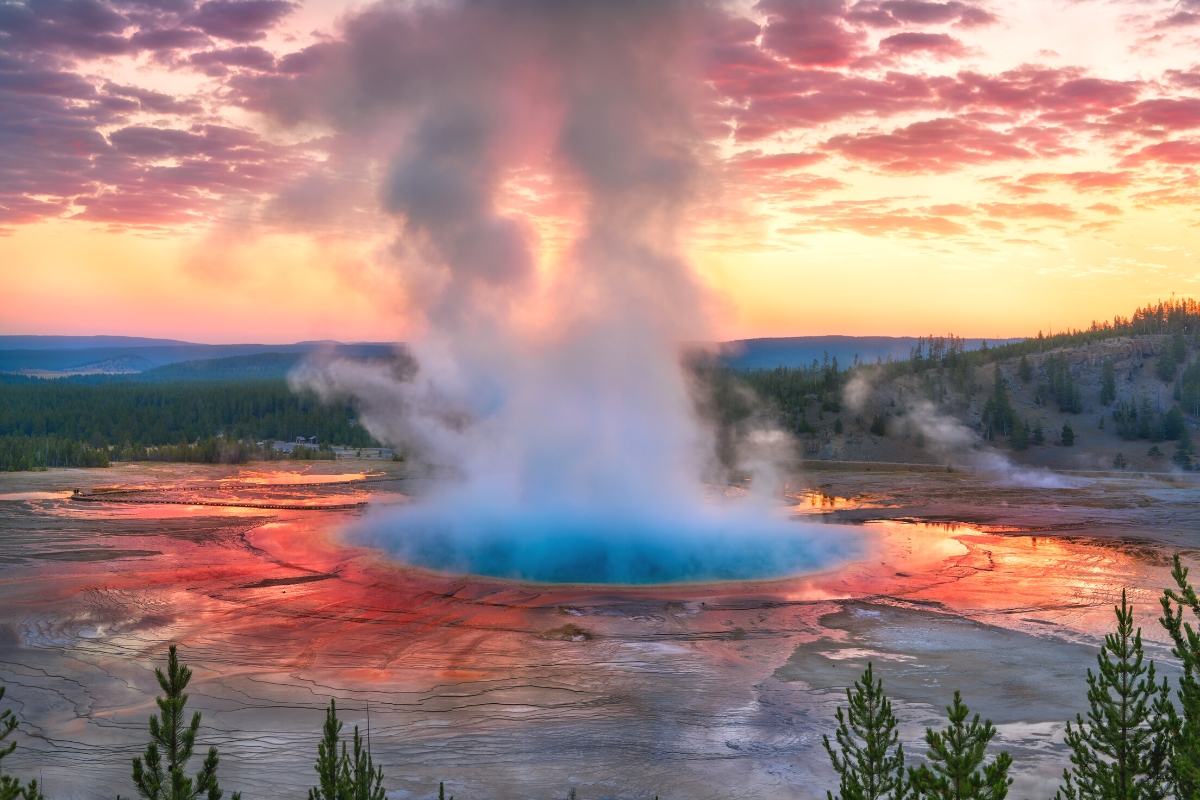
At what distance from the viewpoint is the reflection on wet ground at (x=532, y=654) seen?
31.0ft

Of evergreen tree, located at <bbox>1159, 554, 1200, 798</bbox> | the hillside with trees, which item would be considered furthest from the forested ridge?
evergreen tree, located at <bbox>1159, 554, 1200, 798</bbox>

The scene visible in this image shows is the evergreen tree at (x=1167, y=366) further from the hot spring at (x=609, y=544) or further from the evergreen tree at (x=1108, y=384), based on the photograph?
the hot spring at (x=609, y=544)

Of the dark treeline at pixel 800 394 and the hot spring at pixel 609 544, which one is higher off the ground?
the dark treeline at pixel 800 394

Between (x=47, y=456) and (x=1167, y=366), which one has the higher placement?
(x=1167, y=366)

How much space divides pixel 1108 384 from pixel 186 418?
71553 millimetres

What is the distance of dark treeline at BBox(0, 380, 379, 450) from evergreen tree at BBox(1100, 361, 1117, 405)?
1969 inches

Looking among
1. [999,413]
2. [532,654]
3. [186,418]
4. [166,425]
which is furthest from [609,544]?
[186,418]

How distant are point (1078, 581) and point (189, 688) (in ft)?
56.1

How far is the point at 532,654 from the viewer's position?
1311 cm

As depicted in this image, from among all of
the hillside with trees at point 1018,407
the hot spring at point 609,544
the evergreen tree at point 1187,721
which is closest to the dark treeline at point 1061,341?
the hillside with trees at point 1018,407

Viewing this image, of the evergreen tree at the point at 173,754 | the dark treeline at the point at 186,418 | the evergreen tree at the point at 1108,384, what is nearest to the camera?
the evergreen tree at the point at 173,754

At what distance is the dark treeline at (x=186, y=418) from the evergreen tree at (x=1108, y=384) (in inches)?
1969

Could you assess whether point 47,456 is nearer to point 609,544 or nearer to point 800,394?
point 609,544

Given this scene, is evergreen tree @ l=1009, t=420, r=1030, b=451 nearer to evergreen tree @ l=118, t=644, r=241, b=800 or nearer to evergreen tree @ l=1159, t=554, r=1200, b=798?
evergreen tree @ l=1159, t=554, r=1200, b=798
